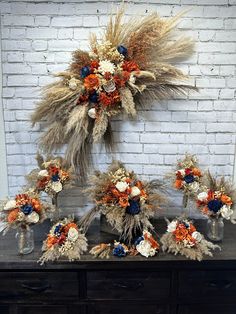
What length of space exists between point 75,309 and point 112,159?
2.93ft

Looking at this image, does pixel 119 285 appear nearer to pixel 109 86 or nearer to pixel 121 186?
pixel 121 186

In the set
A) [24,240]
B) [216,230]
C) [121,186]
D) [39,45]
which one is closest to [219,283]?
[216,230]

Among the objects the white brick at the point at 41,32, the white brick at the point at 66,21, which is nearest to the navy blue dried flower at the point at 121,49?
the white brick at the point at 66,21

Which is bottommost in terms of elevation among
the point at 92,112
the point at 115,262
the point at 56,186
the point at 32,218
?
the point at 115,262

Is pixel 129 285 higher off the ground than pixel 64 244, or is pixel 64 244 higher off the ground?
pixel 64 244

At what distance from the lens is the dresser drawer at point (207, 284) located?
1.76 meters

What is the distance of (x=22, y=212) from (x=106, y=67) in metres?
0.90

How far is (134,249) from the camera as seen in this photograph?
1.77 metres

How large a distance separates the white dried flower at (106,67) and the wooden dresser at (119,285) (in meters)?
1.01

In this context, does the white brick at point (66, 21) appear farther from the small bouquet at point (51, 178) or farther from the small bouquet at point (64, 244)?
the small bouquet at point (64, 244)

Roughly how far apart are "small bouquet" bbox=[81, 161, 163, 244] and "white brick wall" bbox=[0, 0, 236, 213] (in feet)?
0.85

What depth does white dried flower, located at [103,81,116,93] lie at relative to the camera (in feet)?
5.98

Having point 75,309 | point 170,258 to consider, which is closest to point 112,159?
point 170,258

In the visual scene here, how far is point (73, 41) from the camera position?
1924 millimetres
